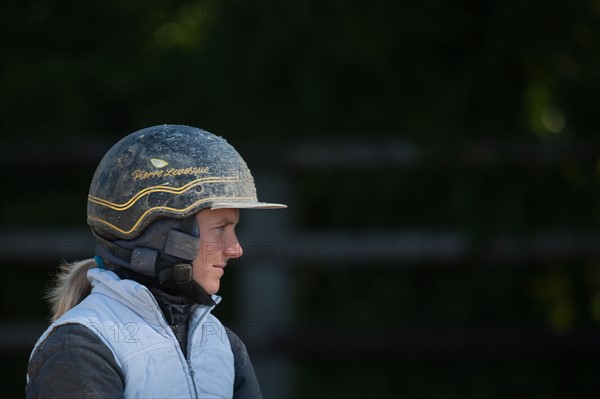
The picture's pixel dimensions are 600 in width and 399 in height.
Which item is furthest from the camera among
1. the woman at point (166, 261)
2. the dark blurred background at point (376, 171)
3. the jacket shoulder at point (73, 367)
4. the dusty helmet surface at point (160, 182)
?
the dark blurred background at point (376, 171)

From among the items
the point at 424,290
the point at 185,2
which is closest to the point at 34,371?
the point at 424,290

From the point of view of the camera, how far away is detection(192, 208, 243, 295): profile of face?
119 inches

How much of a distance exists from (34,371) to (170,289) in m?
0.51

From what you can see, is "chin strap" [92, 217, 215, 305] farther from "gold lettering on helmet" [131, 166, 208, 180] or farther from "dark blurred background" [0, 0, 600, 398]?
"dark blurred background" [0, 0, 600, 398]

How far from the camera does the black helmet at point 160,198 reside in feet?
9.70

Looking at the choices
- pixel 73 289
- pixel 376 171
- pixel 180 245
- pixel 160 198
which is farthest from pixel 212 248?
pixel 376 171

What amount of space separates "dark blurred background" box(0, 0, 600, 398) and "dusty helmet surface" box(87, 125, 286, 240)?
318cm

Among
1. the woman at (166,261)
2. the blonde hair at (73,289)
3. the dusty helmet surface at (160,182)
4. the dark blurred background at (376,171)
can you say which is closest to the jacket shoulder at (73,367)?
the woman at (166,261)

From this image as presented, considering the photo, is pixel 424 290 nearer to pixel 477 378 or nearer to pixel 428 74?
pixel 477 378

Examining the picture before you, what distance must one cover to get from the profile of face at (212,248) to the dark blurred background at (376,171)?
320 cm

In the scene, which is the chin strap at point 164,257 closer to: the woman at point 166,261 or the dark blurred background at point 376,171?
the woman at point 166,261

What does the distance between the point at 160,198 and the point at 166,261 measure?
197 mm

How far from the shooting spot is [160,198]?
2.96 m

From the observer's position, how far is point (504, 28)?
606cm
